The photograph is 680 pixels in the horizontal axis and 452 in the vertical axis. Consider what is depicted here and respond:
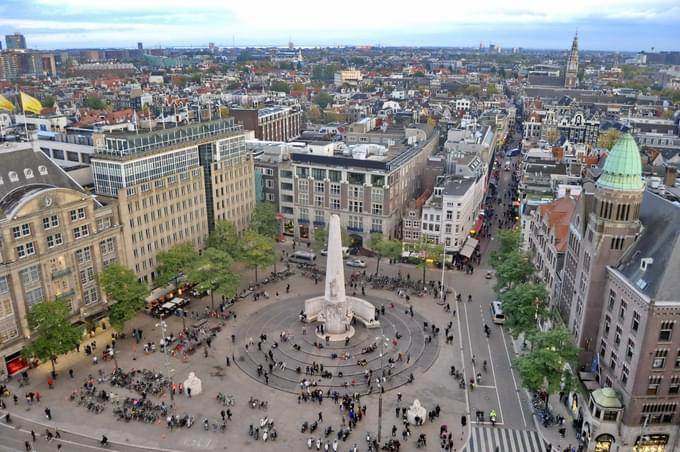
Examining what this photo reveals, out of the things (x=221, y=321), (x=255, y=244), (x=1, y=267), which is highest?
(x=1, y=267)

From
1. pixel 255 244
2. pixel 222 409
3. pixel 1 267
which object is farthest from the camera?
pixel 255 244

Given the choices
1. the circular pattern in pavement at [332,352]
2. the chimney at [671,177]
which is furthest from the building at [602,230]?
the chimney at [671,177]

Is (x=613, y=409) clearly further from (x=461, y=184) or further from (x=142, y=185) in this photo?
(x=142, y=185)

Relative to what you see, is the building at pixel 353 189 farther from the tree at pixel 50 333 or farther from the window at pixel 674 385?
the window at pixel 674 385

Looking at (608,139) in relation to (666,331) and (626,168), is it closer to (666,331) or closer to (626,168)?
(626,168)

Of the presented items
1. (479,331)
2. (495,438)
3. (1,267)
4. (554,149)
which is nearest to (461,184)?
(479,331)

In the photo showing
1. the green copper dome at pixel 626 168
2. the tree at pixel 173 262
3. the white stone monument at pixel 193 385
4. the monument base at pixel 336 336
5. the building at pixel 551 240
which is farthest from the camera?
the tree at pixel 173 262

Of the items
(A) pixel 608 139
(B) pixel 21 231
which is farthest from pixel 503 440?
(A) pixel 608 139
